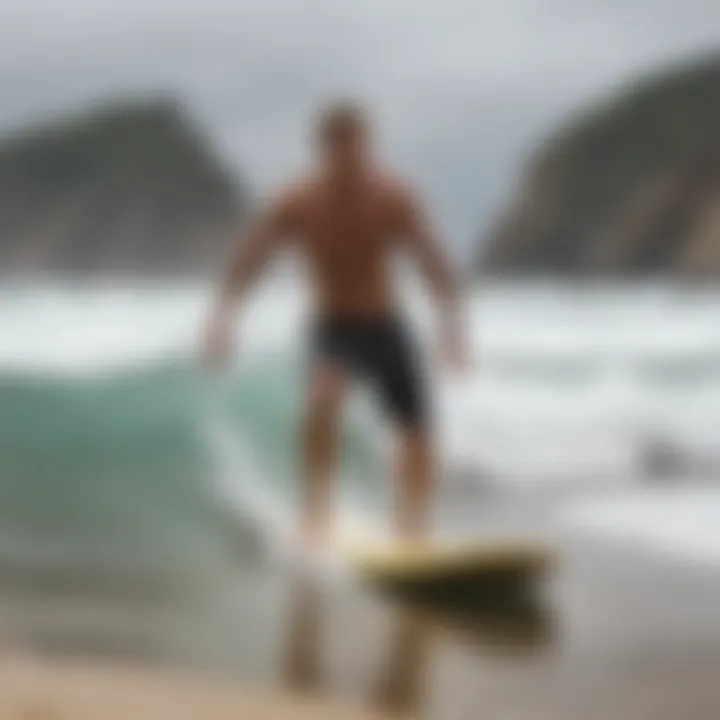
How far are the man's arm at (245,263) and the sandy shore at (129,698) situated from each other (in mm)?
358

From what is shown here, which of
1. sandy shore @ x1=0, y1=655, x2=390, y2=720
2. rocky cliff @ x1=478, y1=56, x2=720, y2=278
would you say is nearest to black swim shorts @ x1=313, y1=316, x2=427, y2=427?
rocky cliff @ x1=478, y1=56, x2=720, y2=278

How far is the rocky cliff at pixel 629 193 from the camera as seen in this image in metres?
1.94

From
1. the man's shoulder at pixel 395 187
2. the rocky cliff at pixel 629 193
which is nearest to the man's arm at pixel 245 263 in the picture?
the man's shoulder at pixel 395 187

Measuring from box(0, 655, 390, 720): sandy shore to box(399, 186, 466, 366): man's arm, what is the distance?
406 millimetres

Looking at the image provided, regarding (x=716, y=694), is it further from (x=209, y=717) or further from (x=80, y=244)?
(x=80, y=244)

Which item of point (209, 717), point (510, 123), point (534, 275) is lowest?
point (209, 717)

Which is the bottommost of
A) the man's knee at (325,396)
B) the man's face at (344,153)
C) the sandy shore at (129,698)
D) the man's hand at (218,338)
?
the sandy shore at (129,698)

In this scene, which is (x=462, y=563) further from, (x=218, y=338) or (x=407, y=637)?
(x=218, y=338)

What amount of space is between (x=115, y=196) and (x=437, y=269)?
0.38 meters

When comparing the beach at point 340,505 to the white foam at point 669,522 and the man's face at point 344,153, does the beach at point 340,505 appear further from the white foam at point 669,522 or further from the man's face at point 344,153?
the man's face at point 344,153

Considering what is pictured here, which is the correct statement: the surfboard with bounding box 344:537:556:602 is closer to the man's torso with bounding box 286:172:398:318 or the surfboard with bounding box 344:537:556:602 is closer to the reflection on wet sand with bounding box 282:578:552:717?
the reflection on wet sand with bounding box 282:578:552:717

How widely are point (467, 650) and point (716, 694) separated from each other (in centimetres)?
27

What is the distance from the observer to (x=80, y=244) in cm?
203

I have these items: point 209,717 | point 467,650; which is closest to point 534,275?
point 467,650
